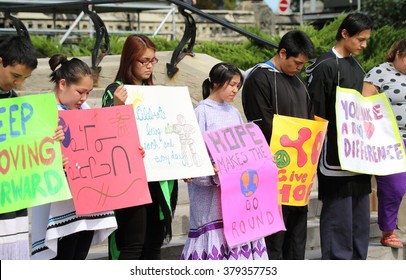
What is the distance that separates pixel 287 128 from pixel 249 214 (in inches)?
26.0

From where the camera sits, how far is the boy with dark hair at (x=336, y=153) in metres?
6.88

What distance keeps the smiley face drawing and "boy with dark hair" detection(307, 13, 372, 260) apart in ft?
2.91

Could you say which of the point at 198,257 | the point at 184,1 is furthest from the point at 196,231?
the point at 184,1

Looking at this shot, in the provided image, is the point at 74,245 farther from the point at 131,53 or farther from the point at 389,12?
the point at 389,12

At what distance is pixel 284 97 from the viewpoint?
6.51 m

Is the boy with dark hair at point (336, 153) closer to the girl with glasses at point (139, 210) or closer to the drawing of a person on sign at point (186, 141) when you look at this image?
the drawing of a person on sign at point (186, 141)

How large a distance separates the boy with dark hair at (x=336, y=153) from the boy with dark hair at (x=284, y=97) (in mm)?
266

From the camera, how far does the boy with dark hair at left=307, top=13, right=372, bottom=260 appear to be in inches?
271

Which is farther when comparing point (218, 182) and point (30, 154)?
point (218, 182)

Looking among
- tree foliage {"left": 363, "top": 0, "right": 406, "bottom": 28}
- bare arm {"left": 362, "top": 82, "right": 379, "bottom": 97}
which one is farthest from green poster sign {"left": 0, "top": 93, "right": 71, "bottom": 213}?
tree foliage {"left": 363, "top": 0, "right": 406, "bottom": 28}

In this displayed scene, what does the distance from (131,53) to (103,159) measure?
77 cm

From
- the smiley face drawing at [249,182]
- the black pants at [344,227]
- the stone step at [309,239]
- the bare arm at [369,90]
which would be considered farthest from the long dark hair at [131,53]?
the bare arm at [369,90]

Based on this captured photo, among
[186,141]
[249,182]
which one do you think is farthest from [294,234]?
[186,141]

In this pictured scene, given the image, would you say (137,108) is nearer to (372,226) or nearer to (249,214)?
(249,214)
